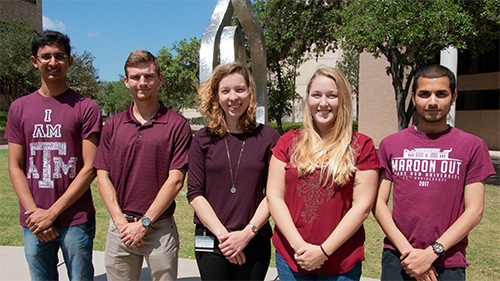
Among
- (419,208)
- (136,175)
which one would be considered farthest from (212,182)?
(419,208)

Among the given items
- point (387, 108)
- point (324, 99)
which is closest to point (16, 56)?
point (387, 108)

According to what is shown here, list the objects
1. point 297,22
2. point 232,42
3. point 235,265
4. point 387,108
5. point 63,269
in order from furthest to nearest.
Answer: point 387,108, point 297,22, point 232,42, point 63,269, point 235,265

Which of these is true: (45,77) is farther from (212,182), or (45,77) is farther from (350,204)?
(350,204)

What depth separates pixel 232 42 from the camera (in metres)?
5.54

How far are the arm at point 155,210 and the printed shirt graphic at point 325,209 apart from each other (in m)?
0.86

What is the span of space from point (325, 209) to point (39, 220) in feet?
6.54

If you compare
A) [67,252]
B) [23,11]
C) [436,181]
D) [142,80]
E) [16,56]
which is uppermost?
[23,11]

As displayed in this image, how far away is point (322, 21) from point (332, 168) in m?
12.2

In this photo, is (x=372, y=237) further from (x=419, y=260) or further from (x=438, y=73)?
(x=438, y=73)

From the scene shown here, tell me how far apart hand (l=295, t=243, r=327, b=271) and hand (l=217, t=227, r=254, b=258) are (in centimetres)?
36

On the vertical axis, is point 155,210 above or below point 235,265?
above

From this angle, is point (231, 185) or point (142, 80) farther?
point (142, 80)

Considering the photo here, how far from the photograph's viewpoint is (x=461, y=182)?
221 centimetres

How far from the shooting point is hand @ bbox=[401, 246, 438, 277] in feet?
7.07
